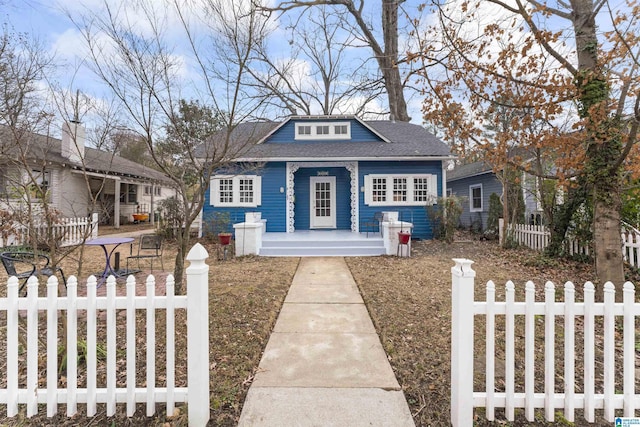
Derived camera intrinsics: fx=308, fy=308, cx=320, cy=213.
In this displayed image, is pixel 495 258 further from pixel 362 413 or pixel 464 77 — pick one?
pixel 362 413

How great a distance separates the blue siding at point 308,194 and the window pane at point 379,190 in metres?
1.33

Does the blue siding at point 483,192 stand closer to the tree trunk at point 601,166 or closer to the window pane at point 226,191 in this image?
the tree trunk at point 601,166

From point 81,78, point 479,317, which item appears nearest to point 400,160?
point 479,317

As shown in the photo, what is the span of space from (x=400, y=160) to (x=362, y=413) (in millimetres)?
9996

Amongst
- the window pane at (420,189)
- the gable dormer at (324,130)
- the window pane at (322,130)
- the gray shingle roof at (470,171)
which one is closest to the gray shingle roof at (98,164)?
the gable dormer at (324,130)

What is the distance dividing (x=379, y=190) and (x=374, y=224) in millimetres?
1440

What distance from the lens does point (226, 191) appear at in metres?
11.4

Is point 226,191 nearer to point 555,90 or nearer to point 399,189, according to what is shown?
point 399,189

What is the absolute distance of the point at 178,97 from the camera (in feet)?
13.1

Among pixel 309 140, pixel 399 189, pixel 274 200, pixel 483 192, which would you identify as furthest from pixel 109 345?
pixel 483 192

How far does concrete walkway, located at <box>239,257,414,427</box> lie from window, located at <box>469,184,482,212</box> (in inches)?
498

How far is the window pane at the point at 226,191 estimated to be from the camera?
11.4m

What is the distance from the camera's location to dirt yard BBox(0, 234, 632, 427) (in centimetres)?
225

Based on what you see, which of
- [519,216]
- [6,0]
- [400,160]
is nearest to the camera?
[6,0]
